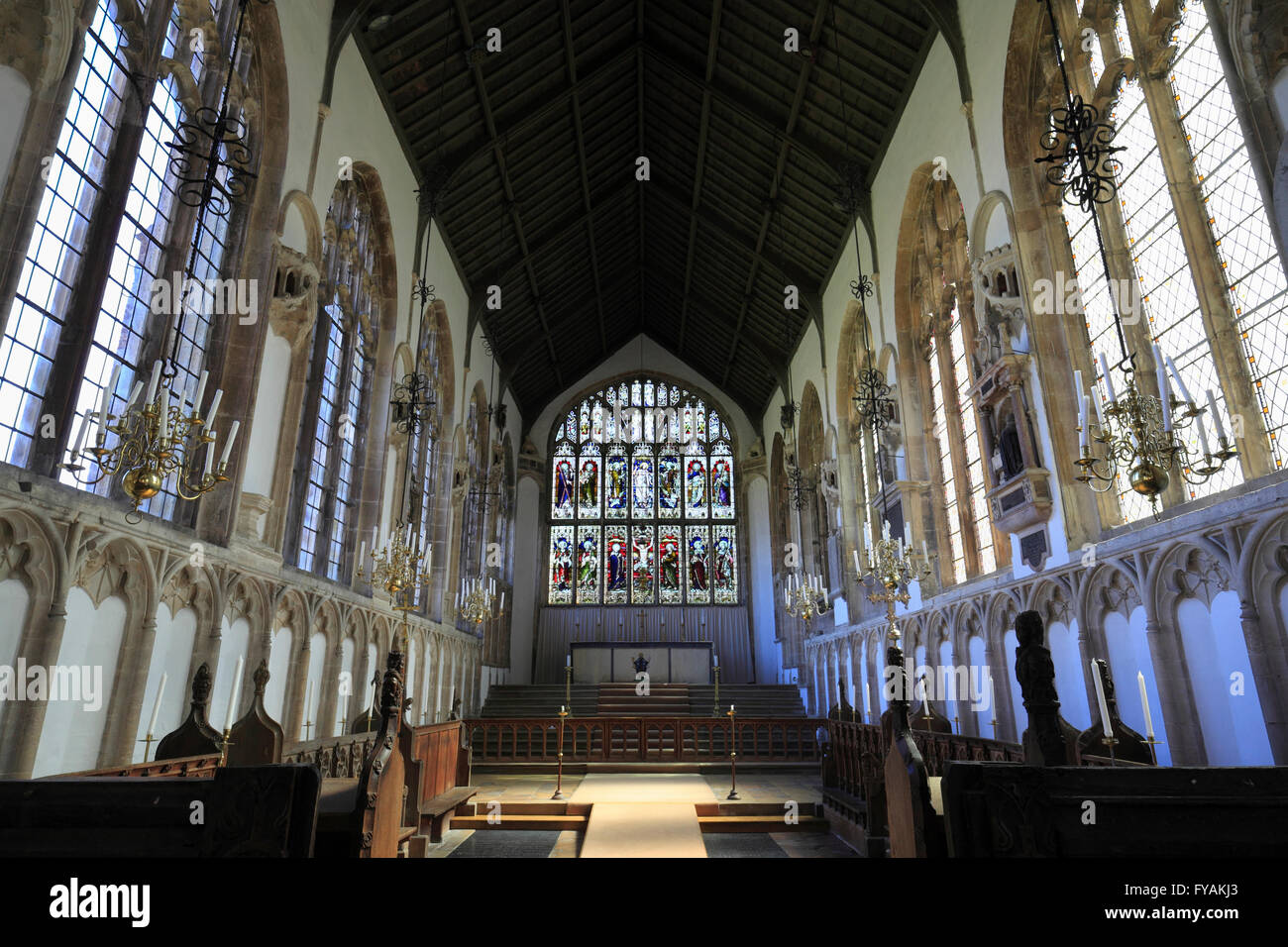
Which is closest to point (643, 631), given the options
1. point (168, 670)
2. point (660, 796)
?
point (660, 796)

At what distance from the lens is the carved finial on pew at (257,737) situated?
589cm

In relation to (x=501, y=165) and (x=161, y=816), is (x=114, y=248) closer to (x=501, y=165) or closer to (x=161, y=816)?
(x=161, y=816)

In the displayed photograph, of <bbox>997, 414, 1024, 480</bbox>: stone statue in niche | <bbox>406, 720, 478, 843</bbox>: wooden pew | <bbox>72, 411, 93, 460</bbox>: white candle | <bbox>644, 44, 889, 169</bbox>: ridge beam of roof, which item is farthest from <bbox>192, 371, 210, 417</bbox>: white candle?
<bbox>644, 44, 889, 169</bbox>: ridge beam of roof

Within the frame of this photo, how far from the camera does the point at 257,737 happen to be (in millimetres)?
5953

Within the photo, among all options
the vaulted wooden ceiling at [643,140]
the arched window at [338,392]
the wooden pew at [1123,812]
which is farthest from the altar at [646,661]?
the wooden pew at [1123,812]

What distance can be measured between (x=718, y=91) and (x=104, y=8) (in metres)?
10.9

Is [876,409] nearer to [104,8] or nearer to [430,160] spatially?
[430,160]

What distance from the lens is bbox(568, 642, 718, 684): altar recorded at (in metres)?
21.5

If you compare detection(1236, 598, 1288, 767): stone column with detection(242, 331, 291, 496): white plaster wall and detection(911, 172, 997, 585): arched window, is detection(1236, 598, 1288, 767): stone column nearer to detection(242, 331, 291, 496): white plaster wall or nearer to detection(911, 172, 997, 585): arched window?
detection(911, 172, 997, 585): arched window

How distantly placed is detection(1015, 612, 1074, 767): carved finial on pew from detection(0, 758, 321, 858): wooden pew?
2963 mm

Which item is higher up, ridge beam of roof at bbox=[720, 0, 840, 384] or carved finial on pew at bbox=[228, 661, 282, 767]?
ridge beam of roof at bbox=[720, 0, 840, 384]

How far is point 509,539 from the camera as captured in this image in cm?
2312
